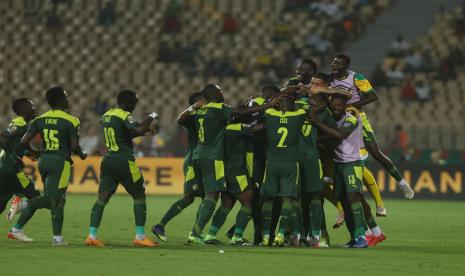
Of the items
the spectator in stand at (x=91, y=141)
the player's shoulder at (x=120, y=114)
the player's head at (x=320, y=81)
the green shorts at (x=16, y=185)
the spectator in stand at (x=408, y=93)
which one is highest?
the spectator in stand at (x=408, y=93)

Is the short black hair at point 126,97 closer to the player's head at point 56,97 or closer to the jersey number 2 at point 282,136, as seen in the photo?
the player's head at point 56,97

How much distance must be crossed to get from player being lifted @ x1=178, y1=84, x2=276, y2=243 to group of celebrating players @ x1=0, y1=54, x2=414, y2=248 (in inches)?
0.5

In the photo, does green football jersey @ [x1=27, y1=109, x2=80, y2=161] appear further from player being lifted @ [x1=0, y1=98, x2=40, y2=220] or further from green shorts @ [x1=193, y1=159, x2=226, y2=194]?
green shorts @ [x1=193, y1=159, x2=226, y2=194]

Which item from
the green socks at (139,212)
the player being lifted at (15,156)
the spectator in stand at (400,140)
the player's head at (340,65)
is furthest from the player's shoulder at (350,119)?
the spectator in stand at (400,140)

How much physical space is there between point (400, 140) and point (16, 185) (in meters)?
15.0

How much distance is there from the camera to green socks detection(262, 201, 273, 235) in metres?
→ 14.1

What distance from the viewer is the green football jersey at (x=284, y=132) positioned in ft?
45.0

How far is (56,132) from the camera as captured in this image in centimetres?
1348

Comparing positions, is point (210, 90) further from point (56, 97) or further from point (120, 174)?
point (56, 97)

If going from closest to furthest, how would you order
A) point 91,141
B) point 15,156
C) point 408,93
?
point 15,156
point 91,141
point 408,93

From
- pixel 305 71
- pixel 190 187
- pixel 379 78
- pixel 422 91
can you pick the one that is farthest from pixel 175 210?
pixel 379 78

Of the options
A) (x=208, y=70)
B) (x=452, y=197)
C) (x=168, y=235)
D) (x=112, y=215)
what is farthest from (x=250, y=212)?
(x=208, y=70)

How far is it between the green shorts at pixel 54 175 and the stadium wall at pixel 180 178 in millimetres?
13572

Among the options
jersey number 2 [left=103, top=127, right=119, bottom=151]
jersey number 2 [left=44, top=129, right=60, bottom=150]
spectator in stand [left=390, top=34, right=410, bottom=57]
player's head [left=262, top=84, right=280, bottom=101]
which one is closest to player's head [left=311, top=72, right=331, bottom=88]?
player's head [left=262, top=84, right=280, bottom=101]
